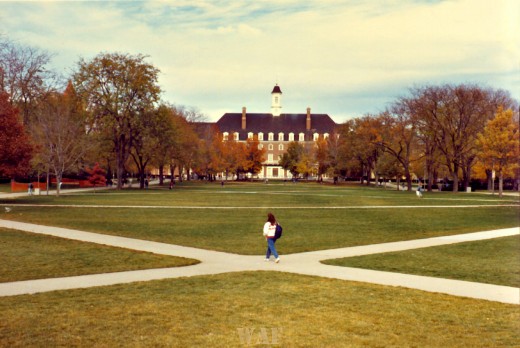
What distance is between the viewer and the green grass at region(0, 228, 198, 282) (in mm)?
12867

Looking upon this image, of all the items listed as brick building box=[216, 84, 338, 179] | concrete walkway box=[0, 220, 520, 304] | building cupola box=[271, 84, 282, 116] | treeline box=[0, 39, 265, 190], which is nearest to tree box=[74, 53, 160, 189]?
treeline box=[0, 39, 265, 190]

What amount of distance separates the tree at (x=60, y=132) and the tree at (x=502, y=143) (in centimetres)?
3706

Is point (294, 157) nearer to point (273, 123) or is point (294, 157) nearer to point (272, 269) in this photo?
point (273, 123)

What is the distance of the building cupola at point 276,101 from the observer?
158762 millimetres

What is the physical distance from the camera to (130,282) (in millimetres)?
11766

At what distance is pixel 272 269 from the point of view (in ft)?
44.5

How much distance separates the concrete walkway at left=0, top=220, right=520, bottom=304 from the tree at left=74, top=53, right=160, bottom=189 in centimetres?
4290

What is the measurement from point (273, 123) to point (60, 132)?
109 meters

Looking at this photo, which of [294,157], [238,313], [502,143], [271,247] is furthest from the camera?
[294,157]

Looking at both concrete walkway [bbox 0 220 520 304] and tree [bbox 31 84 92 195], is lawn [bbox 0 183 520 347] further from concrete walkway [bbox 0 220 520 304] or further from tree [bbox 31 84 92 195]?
tree [bbox 31 84 92 195]

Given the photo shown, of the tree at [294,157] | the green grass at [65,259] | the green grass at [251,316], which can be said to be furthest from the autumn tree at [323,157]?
the green grass at [251,316]

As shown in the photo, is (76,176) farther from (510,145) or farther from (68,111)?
(510,145)

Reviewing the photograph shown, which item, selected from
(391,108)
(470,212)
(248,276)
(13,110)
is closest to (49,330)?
(248,276)

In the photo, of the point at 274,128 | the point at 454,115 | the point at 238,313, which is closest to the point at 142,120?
the point at 454,115
